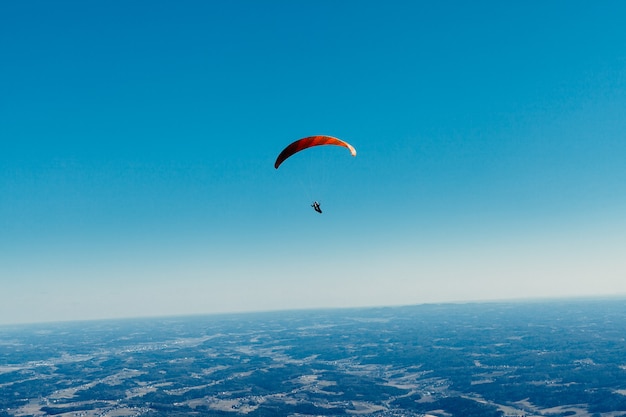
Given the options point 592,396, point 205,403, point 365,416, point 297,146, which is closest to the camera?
point 297,146

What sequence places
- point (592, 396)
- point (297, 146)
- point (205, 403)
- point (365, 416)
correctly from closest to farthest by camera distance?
1. point (297, 146)
2. point (365, 416)
3. point (592, 396)
4. point (205, 403)

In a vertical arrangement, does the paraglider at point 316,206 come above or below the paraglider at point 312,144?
below

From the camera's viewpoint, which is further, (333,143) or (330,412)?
(330,412)

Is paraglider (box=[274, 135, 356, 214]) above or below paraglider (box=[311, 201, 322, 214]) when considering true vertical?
above

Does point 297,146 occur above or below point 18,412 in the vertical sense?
above

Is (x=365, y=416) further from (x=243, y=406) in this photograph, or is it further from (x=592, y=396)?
(x=592, y=396)

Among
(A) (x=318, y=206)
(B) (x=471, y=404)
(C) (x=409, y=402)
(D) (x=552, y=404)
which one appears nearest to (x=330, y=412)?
(C) (x=409, y=402)

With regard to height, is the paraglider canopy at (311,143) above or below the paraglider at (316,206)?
above

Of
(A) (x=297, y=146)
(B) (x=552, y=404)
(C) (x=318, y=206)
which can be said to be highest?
(A) (x=297, y=146)

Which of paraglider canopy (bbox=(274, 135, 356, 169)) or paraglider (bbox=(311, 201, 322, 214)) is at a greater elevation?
paraglider canopy (bbox=(274, 135, 356, 169))
